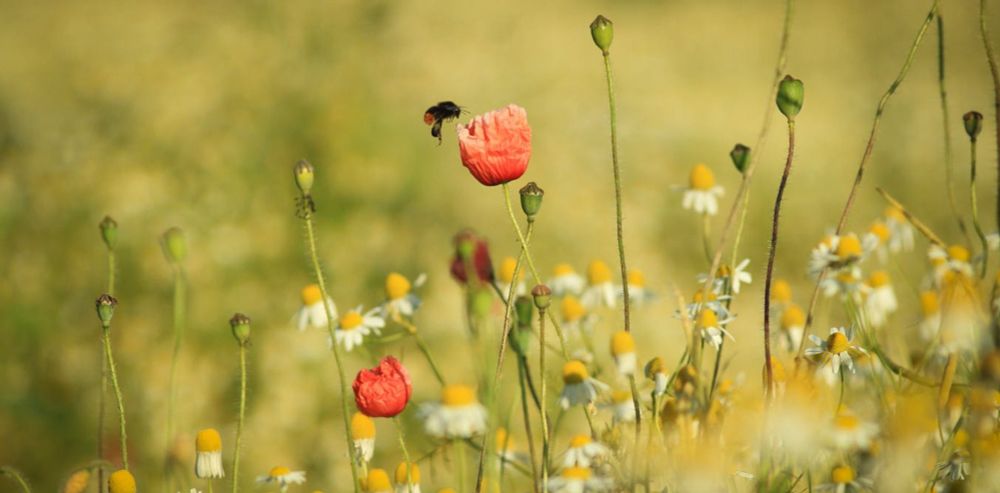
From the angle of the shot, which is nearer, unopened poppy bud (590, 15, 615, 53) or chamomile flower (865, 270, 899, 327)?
unopened poppy bud (590, 15, 615, 53)

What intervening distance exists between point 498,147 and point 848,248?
0.53 meters

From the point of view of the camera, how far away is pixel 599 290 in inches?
62.1

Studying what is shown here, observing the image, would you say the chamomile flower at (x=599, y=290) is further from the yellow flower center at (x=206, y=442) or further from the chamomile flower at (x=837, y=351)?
the yellow flower center at (x=206, y=442)

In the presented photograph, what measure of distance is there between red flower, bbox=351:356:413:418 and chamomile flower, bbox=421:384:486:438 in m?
0.07

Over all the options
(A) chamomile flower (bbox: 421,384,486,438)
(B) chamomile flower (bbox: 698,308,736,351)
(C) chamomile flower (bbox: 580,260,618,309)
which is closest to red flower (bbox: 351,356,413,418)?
(A) chamomile flower (bbox: 421,384,486,438)

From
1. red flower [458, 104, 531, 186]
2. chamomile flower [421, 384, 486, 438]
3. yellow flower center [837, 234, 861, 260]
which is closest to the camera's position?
chamomile flower [421, 384, 486, 438]

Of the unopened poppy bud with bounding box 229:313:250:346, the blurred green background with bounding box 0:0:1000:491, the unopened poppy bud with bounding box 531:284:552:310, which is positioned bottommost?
the unopened poppy bud with bounding box 531:284:552:310

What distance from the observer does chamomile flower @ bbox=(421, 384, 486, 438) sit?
38.1 inches

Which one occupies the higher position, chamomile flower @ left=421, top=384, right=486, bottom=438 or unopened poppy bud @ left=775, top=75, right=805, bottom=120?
unopened poppy bud @ left=775, top=75, right=805, bottom=120

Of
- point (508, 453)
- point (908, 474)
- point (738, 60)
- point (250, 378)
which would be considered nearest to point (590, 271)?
point (508, 453)

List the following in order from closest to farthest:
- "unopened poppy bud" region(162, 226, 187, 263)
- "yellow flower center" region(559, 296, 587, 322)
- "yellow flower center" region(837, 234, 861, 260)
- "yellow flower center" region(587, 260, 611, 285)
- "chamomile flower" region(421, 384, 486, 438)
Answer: "chamomile flower" region(421, 384, 486, 438)
"unopened poppy bud" region(162, 226, 187, 263)
"yellow flower center" region(837, 234, 861, 260)
"yellow flower center" region(559, 296, 587, 322)
"yellow flower center" region(587, 260, 611, 285)

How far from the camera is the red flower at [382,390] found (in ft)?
3.50

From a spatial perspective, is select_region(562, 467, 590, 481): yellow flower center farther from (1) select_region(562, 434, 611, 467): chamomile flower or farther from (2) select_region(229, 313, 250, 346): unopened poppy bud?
(2) select_region(229, 313, 250, 346): unopened poppy bud

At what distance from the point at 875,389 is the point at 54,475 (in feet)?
5.49
